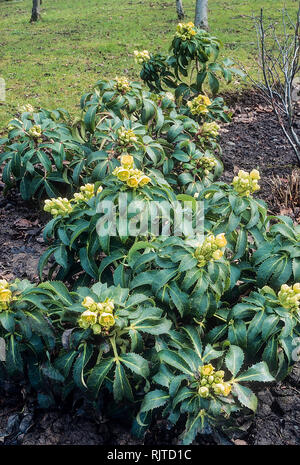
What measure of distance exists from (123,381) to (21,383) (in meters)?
0.70

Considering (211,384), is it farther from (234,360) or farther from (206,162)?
(206,162)

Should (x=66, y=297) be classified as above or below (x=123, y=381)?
above

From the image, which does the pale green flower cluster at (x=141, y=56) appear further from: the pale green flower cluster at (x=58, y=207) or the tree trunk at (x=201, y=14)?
the tree trunk at (x=201, y=14)

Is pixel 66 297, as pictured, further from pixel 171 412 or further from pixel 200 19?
pixel 200 19

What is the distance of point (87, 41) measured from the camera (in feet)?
30.7

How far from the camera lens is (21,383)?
2.18 metres

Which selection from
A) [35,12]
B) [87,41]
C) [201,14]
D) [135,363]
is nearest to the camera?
[135,363]

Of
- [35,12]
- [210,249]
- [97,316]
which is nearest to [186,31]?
[210,249]

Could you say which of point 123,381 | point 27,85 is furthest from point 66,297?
point 27,85

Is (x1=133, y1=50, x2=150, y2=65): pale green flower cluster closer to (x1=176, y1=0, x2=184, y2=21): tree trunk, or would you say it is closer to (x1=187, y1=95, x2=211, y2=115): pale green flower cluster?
(x1=187, y1=95, x2=211, y2=115): pale green flower cluster

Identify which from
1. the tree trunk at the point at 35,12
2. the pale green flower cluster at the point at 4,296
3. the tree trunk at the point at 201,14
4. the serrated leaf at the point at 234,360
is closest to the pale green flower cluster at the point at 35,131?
the pale green flower cluster at the point at 4,296

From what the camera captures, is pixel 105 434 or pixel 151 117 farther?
pixel 151 117

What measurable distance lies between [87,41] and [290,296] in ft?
29.5

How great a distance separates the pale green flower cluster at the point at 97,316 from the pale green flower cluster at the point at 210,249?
0.44 metres
